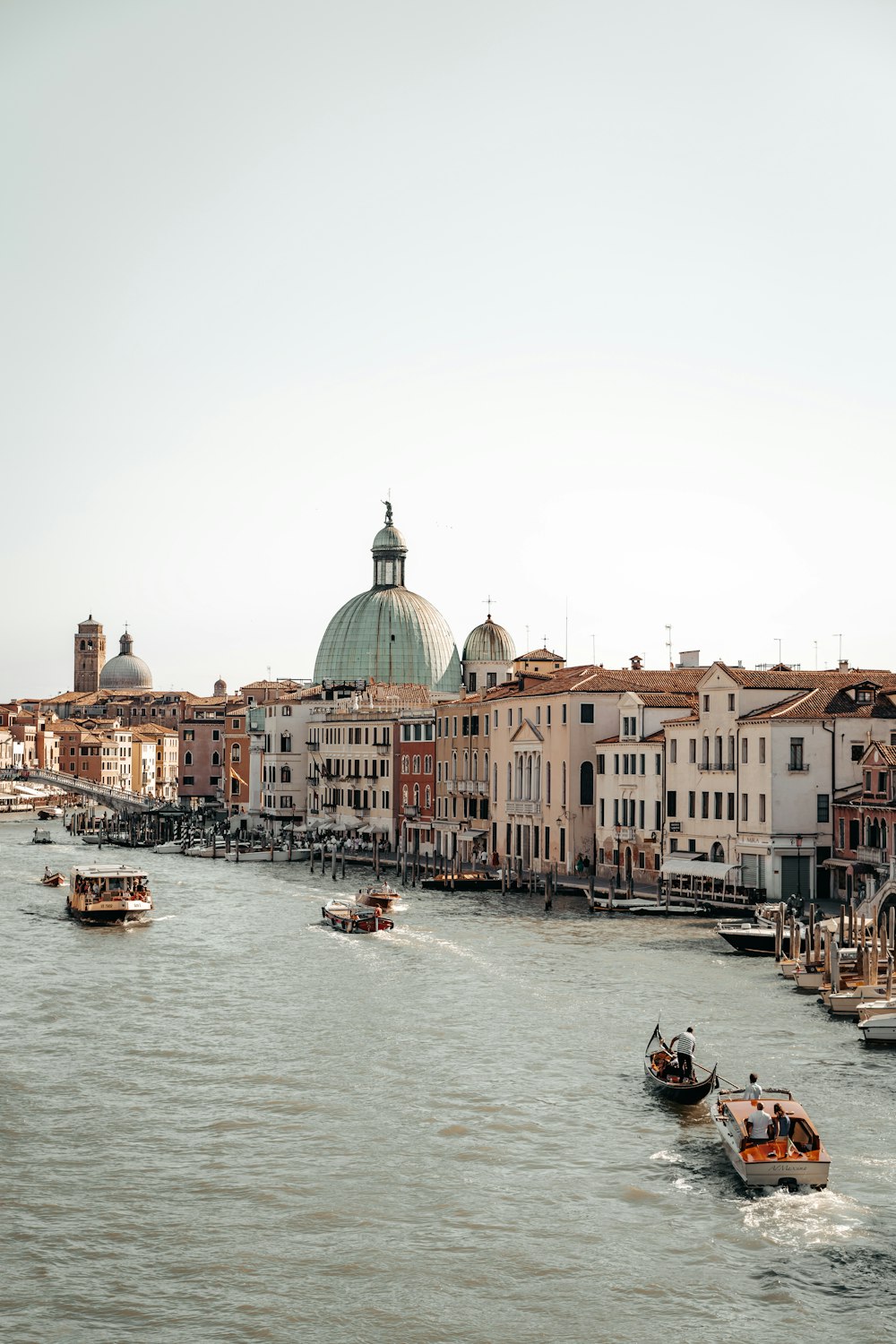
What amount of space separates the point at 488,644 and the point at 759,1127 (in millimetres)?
69252

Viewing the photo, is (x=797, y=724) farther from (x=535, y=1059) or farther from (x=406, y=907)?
(x=535, y=1059)

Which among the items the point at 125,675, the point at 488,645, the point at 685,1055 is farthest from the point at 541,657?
the point at 125,675

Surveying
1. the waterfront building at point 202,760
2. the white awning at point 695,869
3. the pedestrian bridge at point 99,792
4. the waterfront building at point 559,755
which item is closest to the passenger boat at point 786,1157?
the white awning at point 695,869

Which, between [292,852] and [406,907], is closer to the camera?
[406,907]

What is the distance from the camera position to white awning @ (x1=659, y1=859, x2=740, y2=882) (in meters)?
49.0

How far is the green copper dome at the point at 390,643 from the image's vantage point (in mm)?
105938

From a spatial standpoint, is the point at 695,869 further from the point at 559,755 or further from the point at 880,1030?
the point at 880,1030

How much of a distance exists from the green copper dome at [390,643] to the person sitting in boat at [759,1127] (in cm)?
8367

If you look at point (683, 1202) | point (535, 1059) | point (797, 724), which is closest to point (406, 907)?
point (797, 724)

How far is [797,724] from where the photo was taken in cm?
4791

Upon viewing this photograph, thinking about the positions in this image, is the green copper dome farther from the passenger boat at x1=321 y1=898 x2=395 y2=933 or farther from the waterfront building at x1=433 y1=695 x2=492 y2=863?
the passenger boat at x1=321 y1=898 x2=395 y2=933

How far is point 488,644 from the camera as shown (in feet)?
293

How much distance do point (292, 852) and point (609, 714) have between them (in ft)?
85.8

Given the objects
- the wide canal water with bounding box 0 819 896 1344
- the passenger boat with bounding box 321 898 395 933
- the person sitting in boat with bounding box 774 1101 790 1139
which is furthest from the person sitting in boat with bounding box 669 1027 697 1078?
the passenger boat with bounding box 321 898 395 933
